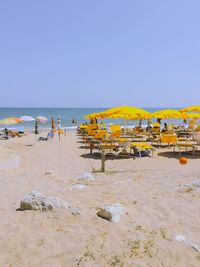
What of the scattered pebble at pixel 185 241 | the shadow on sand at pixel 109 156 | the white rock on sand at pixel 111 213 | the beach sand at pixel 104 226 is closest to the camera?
the beach sand at pixel 104 226

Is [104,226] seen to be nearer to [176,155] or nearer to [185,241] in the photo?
[185,241]

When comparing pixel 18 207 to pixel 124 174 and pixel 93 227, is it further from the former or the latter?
pixel 124 174

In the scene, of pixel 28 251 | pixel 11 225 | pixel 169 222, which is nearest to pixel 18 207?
pixel 11 225

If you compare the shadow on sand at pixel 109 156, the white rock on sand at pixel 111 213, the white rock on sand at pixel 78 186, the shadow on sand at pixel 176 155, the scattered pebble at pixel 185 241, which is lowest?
the shadow on sand at pixel 109 156

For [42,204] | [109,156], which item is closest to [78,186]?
[42,204]

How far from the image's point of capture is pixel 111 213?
4.37m

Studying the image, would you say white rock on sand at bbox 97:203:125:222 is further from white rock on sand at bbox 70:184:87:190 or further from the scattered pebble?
white rock on sand at bbox 70:184:87:190

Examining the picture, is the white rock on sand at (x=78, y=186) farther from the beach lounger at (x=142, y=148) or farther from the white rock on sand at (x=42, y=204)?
the beach lounger at (x=142, y=148)

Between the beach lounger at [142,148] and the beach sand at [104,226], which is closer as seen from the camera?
the beach sand at [104,226]

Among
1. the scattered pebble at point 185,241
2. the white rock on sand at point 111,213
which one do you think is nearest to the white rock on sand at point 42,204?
the white rock on sand at point 111,213

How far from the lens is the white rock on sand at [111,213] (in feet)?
14.2

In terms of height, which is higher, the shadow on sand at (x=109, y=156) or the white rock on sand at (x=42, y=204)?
the white rock on sand at (x=42, y=204)

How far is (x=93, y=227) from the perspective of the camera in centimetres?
410

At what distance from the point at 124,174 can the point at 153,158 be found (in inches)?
141
